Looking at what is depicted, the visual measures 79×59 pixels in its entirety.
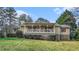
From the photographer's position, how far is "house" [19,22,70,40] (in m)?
4.40

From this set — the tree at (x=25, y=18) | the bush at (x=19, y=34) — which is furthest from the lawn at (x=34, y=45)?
the tree at (x=25, y=18)

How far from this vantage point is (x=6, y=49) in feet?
14.4

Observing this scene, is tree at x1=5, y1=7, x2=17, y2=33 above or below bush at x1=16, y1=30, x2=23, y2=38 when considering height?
above

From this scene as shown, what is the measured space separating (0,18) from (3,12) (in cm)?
8

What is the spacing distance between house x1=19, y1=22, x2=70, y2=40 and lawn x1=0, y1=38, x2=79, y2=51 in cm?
8

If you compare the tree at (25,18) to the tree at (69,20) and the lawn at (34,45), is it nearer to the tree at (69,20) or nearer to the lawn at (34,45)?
the lawn at (34,45)

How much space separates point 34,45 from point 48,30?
0.78 ft

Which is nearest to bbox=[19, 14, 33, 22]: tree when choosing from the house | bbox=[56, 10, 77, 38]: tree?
the house

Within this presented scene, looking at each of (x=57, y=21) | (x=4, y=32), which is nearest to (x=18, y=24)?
(x=4, y=32)

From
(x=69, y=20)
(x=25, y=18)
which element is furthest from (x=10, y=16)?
(x=69, y=20)

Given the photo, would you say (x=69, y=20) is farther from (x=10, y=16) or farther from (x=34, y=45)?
(x=10, y=16)

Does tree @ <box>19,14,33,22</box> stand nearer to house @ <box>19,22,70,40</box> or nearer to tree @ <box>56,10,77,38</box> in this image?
house @ <box>19,22,70,40</box>
